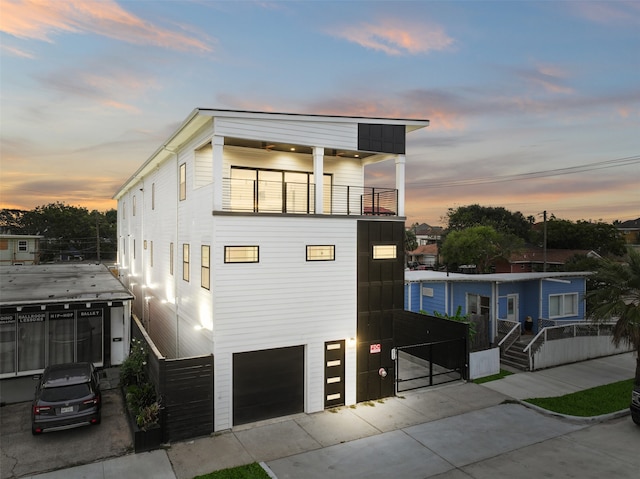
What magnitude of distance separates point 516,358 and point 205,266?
45.7ft

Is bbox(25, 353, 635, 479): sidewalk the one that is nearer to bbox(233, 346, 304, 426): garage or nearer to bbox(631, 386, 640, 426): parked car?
bbox(233, 346, 304, 426): garage

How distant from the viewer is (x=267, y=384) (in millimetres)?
12141

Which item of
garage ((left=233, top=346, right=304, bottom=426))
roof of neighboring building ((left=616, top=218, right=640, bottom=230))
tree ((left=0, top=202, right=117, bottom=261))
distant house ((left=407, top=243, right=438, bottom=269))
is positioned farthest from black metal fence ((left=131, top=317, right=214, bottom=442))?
roof of neighboring building ((left=616, top=218, right=640, bottom=230))

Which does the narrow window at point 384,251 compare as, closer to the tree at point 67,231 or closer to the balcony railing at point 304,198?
the balcony railing at point 304,198

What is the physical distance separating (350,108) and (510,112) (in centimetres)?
975

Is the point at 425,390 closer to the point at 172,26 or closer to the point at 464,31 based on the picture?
the point at 464,31

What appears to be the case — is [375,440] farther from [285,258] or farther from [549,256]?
[549,256]

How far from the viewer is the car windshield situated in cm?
1051

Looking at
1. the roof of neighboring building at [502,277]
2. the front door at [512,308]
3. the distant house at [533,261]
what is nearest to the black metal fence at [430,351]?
the roof of neighboring building at [502,277]

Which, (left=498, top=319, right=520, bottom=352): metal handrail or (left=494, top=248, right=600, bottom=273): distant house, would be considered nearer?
(left=498, top=319, right=520, bottom=352): metal handrail

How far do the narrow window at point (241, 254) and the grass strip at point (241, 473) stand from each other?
17.6 ft

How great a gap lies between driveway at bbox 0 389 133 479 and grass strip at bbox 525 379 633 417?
1284 centimetres

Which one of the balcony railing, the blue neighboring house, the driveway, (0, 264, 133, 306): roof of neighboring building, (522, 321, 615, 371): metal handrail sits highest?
the balcony railing

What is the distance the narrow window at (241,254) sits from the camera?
11734mm
